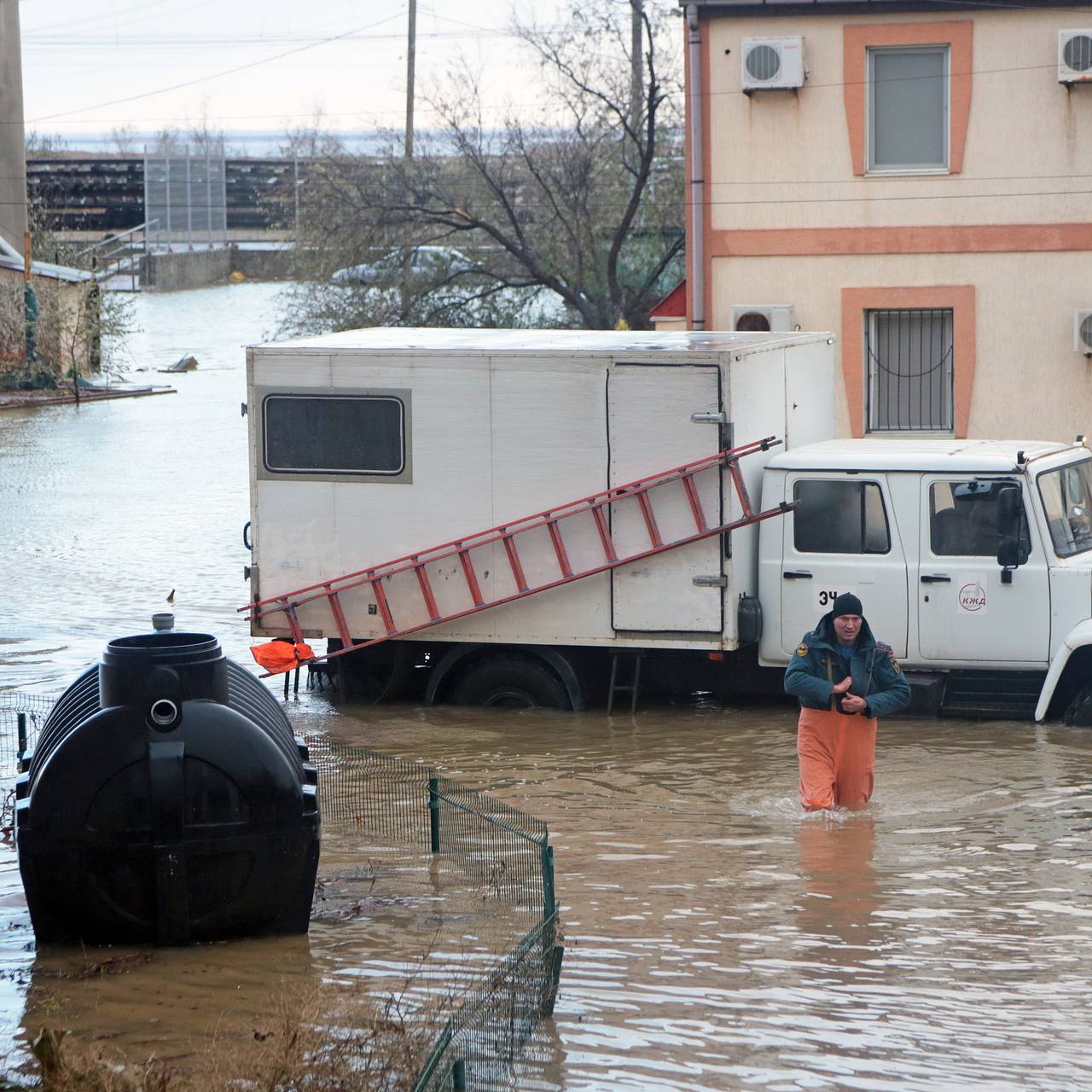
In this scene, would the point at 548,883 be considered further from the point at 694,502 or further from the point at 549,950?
the point at 694,502

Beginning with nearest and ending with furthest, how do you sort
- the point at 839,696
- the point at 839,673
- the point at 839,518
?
the point at 839,696 < the point at 839,673 < the point at 839,518

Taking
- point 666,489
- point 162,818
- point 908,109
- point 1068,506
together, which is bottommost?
point 162,818

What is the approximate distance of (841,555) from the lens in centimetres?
1236

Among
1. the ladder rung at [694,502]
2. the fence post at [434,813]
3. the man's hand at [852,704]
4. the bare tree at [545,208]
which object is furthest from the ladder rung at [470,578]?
the bare tree at [545,208]

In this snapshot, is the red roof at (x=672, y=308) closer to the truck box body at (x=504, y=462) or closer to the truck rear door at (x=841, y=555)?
the truck box body at (x=504, y=462)

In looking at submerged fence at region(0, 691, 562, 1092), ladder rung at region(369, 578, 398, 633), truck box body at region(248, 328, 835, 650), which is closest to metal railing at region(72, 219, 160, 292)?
truck box body at region(248, 328, 835, 650)

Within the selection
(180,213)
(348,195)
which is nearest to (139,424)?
(348,195)

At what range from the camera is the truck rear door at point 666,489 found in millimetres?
12195

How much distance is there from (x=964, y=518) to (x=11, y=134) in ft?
143

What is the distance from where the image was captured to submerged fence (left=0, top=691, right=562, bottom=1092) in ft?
19.7

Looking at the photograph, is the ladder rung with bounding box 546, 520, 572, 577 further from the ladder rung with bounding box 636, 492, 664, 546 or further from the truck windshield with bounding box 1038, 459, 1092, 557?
the truck windshield with bounding box 1038, 459, 1092, 557

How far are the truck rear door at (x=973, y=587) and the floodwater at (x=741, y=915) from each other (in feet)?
2.07

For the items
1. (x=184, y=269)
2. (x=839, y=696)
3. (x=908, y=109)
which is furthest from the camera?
(x=184, y=269)

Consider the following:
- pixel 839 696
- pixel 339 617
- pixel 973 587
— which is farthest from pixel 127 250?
pixel 839 696
